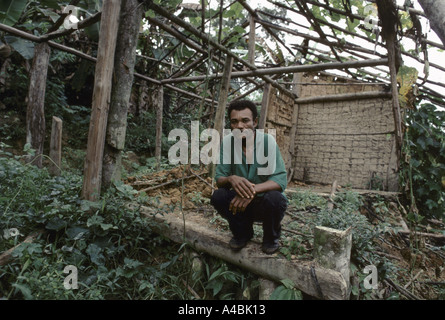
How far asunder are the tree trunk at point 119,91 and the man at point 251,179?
1.20 meters

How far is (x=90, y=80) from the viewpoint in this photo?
886 cm

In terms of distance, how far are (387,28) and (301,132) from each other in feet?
14.6

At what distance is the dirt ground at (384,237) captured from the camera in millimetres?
2378

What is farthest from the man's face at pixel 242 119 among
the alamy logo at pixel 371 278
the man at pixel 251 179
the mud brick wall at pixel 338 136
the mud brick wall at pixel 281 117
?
the mud brick wall at pixel 281 117

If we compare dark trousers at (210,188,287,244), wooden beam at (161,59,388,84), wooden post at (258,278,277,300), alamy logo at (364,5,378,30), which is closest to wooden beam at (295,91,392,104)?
wooden beam at (161,59,388,84)

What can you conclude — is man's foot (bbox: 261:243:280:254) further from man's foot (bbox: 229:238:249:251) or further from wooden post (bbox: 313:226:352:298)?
wooden post (bbox: 313:226:352:298)

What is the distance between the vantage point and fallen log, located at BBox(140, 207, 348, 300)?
1.81m

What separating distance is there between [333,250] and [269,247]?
0.47 meters

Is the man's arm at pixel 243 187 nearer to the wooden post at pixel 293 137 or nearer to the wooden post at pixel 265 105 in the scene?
the wooden post at pixel 265 105

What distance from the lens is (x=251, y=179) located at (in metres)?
2.25

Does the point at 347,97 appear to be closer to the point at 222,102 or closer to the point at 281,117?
the point at 281,117
